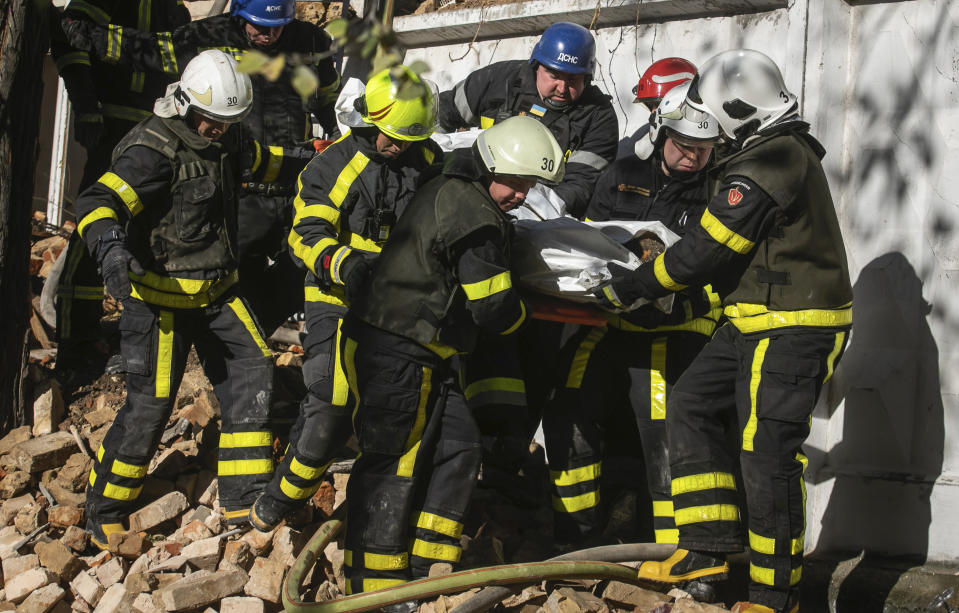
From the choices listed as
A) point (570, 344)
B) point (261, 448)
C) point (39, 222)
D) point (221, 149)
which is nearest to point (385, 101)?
point (221, 149)

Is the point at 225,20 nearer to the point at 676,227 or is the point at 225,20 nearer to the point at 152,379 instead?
the point at 152,379

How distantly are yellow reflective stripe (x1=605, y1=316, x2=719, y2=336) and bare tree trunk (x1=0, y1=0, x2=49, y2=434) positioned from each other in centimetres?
328

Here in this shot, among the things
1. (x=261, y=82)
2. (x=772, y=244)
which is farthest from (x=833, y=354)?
(x=261, y=82)

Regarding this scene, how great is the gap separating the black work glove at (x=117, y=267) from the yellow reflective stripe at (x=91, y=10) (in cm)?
228

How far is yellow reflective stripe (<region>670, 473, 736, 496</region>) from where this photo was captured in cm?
404

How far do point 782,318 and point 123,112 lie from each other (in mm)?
4209

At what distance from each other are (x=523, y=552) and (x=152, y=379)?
6.43 ft

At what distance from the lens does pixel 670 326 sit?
14.4 feet

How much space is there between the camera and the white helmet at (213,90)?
4410 millimetres

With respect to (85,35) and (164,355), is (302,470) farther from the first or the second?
(85,35)

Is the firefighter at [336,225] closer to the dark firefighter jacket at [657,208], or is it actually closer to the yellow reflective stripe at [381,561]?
the yellow reflective stripe at [381,561]

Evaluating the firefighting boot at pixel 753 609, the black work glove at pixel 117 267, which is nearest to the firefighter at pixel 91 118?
the black work glove at pixel 117 267

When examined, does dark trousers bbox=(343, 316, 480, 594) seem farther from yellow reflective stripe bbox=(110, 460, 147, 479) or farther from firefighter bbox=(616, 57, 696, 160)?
firefighter bbox=(616, 57, 696, 160)

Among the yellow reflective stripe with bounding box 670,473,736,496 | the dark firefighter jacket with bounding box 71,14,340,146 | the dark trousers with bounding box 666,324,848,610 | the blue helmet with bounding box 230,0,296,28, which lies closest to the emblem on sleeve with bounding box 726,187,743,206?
the dark trousers with bounding box 666,324,848,610
